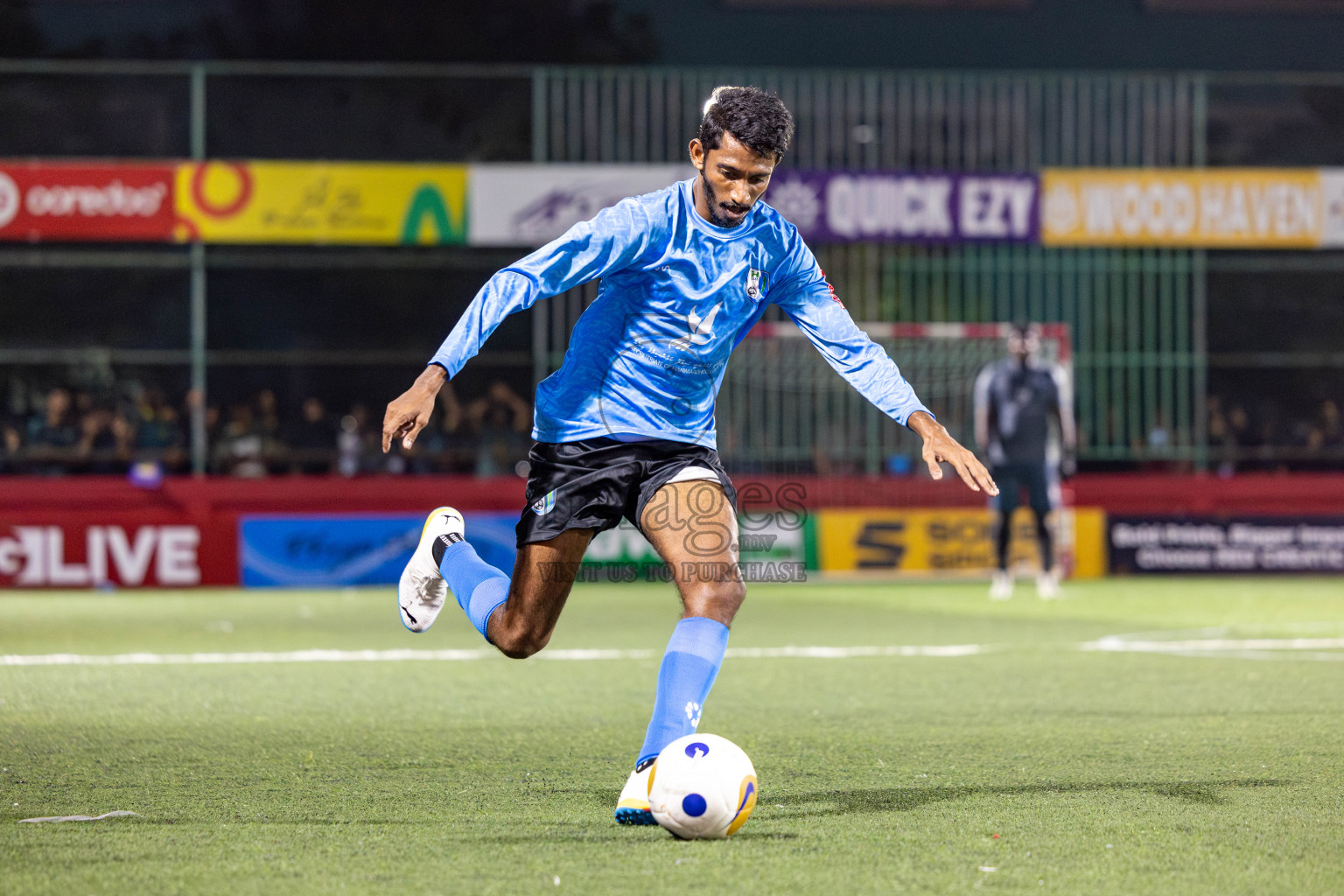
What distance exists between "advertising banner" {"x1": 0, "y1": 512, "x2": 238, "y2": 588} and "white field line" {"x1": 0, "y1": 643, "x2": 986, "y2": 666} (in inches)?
245

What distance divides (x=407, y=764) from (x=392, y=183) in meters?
11.7

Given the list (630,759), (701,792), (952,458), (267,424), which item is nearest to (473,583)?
(630,759)

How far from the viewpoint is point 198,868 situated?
4152 millimetres

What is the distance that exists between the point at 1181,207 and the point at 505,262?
28.8 ft

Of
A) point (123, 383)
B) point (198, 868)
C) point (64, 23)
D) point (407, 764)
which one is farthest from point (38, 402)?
point (198, 868)

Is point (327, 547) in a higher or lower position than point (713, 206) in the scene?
lower

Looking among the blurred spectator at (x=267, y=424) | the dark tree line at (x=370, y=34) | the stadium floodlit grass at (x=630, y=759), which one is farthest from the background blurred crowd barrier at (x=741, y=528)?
the dark tree line at (x=370, y=34)

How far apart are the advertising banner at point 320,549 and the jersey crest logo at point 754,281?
1111 centimetres

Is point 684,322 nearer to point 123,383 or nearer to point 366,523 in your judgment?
point 366,523

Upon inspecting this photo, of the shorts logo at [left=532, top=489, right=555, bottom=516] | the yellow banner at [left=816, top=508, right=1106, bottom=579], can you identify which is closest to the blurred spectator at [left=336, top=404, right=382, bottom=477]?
the yellow banner at [left=816, top=508, right=1106, bottom=579]

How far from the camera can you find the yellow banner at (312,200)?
16641 mm

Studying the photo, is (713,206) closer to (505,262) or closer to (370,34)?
(505,262)

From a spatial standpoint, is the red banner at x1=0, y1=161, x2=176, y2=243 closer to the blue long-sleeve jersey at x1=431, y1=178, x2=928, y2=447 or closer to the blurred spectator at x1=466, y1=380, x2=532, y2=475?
the blurred spectator at x1=466, y1=380, x2=532, y2=475

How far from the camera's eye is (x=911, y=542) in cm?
1688
